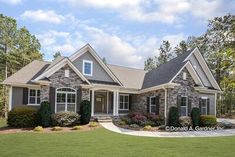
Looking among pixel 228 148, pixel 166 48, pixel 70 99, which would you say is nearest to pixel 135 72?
pixel 70 99

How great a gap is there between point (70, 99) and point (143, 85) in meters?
8.96

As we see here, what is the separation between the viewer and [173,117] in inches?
822

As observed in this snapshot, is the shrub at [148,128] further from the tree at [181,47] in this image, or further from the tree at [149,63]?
the tree at [149,63]

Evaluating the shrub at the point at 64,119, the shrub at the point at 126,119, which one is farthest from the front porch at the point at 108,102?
the shrub at the point at 64,119

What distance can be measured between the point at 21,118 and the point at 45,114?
1731 millimetres

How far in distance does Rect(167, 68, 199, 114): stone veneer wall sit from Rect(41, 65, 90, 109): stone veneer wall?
706cm

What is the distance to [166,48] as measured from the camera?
2106 inches

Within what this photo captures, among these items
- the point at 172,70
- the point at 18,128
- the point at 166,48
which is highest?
the point at 166,48

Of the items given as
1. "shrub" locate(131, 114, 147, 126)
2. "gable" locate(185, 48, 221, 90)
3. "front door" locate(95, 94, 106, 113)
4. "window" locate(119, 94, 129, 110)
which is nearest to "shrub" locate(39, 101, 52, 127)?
"shrub" locate(131, 114, 147, 126)

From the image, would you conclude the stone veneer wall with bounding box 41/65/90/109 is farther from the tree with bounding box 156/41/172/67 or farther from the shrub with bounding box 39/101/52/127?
the tree with bounding box 156/41/172/67

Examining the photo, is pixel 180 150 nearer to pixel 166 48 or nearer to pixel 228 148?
pixel 228 148

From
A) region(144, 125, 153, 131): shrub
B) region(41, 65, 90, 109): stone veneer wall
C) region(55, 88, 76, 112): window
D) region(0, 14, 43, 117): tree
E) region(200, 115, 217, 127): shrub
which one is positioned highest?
region(0, 14, 43, 117): tree

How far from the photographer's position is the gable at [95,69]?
23453 millimetres

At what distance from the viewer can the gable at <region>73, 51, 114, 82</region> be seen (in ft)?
76.9
